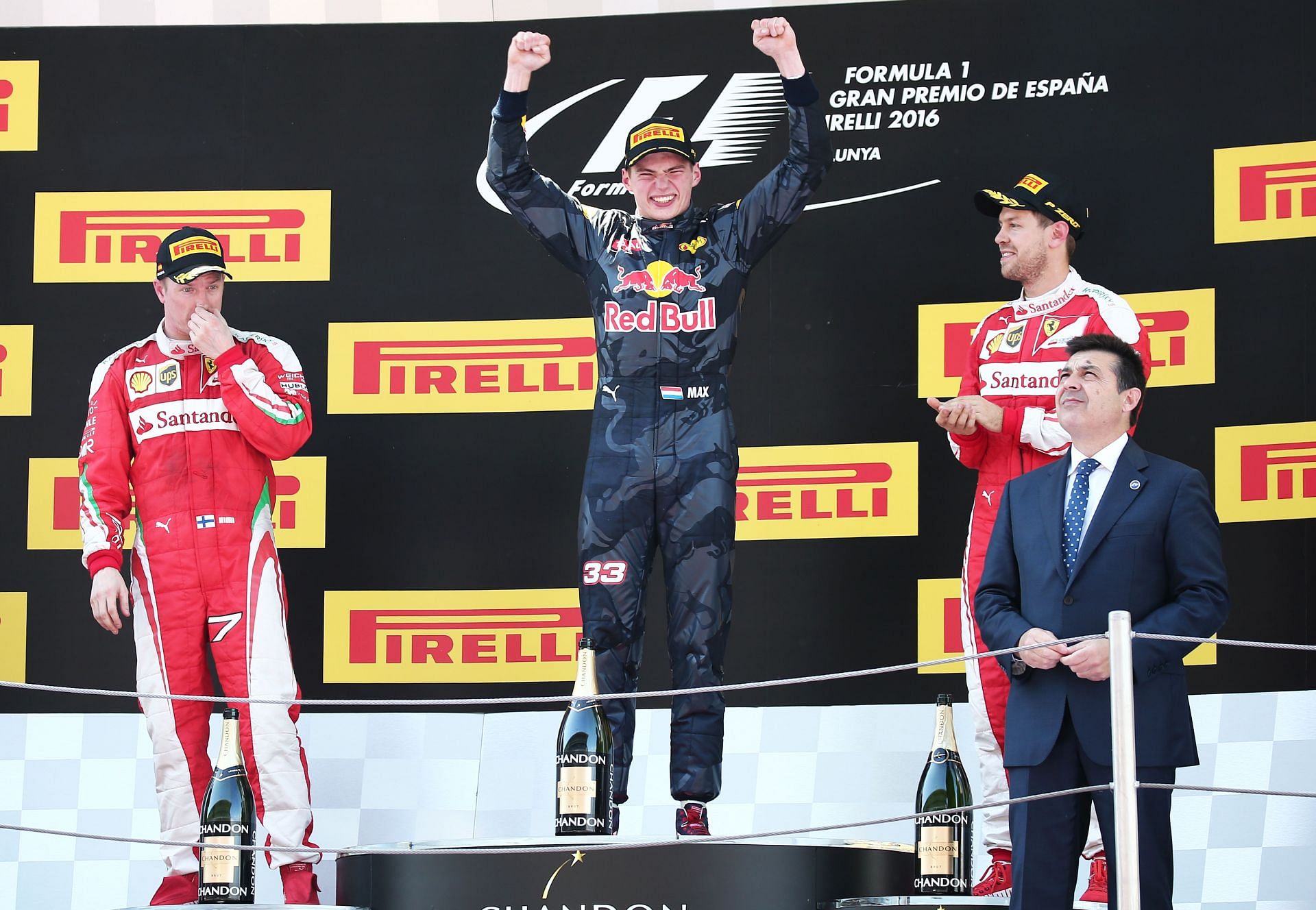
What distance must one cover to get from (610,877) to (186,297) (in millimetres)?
1823

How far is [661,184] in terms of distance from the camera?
3969 mm

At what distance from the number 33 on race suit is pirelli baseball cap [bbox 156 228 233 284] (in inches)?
45.8

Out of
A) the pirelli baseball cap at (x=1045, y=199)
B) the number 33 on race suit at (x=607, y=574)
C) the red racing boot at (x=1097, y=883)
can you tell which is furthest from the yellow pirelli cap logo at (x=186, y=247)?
the red racing boot at (x=1097, y=883)

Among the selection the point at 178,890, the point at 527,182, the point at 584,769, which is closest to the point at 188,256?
the point at 527,182

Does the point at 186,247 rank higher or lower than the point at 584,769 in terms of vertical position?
higher

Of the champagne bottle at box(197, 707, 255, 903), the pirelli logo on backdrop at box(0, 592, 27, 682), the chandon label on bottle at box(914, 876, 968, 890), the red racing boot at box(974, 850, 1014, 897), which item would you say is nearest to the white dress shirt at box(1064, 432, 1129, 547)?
the chandon label on bottle at box(914, 876, 968, 890)

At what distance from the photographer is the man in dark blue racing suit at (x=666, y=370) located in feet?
12.3

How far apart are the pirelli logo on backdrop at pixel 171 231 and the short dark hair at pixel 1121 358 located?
7.83ft

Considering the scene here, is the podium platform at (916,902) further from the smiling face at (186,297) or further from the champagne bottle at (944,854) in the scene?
the smiling face at (186,297)

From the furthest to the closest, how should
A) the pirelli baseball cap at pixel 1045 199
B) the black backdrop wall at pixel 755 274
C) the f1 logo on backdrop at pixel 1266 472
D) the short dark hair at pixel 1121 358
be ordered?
1. the black backdrop wall at pixel 755 274
2. the f1 logo on backdrop at pixel 1266 472
3. the pirelli baseball cap at pixel 1045 199
4. the short dark hair at pixel 1121 358

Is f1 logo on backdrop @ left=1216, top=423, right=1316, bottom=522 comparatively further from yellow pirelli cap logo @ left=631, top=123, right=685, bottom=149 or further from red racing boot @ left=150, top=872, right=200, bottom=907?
red racing boot @ left=150, top=872, right=200, bottom=907

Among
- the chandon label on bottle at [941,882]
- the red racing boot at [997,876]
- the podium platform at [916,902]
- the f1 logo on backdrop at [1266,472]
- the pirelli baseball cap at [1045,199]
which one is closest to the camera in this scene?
the podium platform at [916,902]

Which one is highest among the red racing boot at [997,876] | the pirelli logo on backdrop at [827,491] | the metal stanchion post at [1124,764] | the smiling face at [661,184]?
the smiling face at [661,184]

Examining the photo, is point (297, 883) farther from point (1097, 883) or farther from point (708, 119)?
point (708, 119)
